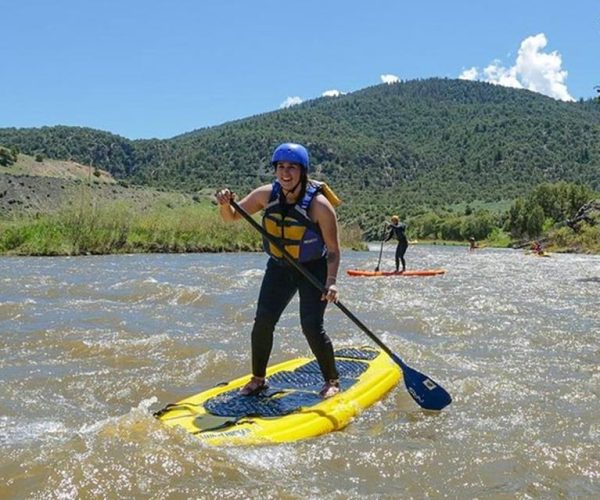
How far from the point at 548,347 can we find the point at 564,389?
6.70 ft

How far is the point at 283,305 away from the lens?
5137mm

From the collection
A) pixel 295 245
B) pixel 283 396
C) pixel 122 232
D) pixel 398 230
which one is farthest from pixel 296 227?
pixel 122 232

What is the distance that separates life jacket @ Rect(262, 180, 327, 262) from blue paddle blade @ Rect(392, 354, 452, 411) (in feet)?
4.07

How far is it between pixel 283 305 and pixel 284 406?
77 centimetres

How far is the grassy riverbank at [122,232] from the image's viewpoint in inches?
1004

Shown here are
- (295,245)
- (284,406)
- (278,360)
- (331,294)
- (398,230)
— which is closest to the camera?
(284,406)

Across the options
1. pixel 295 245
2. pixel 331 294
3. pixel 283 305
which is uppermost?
pixel 295 245

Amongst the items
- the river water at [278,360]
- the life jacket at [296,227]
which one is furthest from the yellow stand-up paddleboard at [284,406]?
the life jacket at [296,227]

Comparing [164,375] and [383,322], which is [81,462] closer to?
[164,375]

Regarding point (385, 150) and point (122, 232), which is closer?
point (122, 232)

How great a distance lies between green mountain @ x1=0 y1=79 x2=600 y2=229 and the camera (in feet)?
433

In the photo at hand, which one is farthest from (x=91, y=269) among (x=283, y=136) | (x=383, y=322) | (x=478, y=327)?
(x=283, y=136)

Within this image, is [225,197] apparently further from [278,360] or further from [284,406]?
[278,360]

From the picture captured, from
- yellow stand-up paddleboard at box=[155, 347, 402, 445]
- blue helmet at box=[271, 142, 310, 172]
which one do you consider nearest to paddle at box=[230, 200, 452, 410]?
yellow stand-up paddleboard at box=[155, 347, 402, 445]
